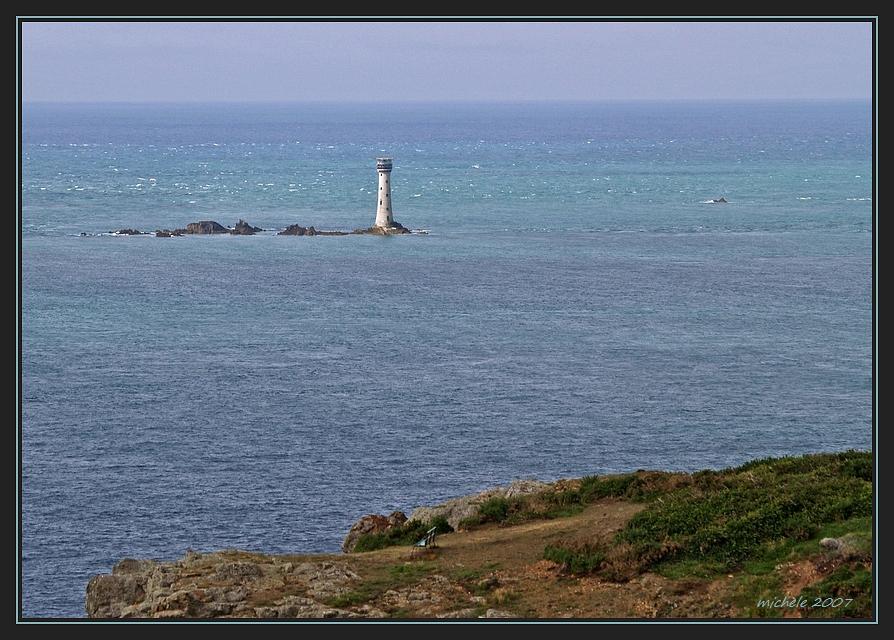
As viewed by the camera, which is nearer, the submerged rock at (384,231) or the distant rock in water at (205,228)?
the distant rock in water at (205,228)

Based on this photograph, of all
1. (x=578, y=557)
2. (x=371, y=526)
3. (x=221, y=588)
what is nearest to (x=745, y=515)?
(x=578, y=557)

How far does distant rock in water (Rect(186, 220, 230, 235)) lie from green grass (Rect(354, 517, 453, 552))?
112 metres

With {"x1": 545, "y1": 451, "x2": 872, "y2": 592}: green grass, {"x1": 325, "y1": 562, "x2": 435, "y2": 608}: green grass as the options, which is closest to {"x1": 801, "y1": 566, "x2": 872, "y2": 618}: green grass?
{"x1": 545, "y1": 451, "x2": 872, "y2": 592}: green grass

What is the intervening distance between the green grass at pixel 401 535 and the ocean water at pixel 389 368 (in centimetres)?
1250

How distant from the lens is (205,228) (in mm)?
146500

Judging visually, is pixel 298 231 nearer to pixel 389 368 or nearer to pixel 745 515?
pixel 389 368

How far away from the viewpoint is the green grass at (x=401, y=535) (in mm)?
35781

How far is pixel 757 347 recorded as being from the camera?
89688 millimetres

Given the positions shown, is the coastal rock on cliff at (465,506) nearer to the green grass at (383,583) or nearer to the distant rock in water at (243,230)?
the green grass at (383,583)

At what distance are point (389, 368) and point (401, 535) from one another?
155ft

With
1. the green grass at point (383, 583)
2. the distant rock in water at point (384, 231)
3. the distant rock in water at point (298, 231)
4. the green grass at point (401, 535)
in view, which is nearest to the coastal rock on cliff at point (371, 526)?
the green grass at point (401, 535)

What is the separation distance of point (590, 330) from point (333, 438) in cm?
3219
